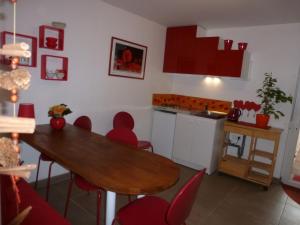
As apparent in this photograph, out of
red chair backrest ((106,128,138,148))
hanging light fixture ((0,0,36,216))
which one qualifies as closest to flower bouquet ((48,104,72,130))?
red chair backrest ((106,128,138,148))

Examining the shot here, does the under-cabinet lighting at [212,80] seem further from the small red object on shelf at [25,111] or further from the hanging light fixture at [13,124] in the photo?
the hanging light fixture at [13,124]

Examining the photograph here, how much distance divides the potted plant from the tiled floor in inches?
39.5

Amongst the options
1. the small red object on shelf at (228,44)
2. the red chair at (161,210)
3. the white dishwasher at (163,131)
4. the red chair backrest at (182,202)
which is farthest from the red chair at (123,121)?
the red chair backrest at (182,202)

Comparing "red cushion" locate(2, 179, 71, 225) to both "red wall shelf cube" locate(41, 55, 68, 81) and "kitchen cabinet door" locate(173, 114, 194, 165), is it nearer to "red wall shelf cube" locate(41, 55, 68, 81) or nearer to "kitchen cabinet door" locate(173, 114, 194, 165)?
"red wall shelf cube" locate(41, 55, 68, 81)

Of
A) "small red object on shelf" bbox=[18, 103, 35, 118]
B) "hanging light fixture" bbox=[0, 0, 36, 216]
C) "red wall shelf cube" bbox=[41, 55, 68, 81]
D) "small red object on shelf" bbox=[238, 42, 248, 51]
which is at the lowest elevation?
"small red object on shelf" bbox=[18, 103, 35, 118]

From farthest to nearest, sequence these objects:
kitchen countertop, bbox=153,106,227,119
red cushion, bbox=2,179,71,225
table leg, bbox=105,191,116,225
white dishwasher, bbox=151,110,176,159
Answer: white dishwasher, bbox=151,110,176,159 < kitchen countertop, bbox=153,106,227,119 < table leg, bbox=105,191,116,225 < red cushion, bbox=2,179,71,225

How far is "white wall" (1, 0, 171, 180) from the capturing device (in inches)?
98.3

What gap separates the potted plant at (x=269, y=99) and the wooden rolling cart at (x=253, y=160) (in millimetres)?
165

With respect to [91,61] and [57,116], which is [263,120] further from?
[57,116]

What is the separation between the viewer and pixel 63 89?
278 centimetres

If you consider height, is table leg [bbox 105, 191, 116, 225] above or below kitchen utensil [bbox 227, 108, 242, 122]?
below

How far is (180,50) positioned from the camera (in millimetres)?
3965

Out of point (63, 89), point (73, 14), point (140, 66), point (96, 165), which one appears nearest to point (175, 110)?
point (140, 66)

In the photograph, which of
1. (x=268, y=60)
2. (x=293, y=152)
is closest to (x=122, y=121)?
(x=268, y=60)
